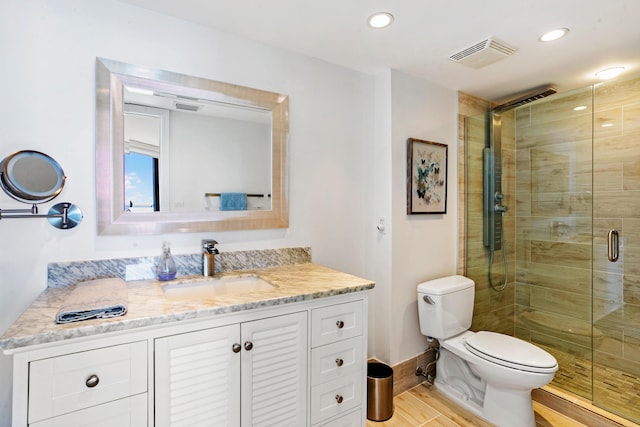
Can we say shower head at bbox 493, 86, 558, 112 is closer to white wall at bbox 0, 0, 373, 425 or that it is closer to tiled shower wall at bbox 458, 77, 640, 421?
tiled shower wall at bbox 458, 77, 640, 421

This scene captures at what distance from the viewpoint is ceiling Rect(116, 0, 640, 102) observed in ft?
4.94

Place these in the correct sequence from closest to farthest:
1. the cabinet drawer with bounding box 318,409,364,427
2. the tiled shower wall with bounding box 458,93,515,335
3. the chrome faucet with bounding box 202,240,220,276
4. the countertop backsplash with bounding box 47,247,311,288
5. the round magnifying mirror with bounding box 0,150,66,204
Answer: the round magnifying mirror with bounding box 0,150,66,204, the countertop backsplash with bounding box 47,247,311,288, the cabinet drawer with bounding box 318,409,364,427, the chrome faucet with bounding box 202,240,220,276, the tiled shower wall with bounding box 458,93,515,335

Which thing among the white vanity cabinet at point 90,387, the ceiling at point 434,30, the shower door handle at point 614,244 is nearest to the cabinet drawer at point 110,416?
the white vanity cabinet at point 90,387

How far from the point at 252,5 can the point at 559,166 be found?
8.19 feet

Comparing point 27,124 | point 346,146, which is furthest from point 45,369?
point 346,146

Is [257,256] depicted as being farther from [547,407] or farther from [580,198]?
[580,198]

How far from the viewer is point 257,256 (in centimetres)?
185

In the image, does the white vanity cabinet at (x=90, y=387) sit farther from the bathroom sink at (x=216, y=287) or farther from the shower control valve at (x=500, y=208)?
the shower control valve at (x=500, y=208)

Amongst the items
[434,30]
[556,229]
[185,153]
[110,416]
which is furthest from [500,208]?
[110,416]

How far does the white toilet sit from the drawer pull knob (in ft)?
6.21

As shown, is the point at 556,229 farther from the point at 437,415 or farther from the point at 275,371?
the point at 275,371

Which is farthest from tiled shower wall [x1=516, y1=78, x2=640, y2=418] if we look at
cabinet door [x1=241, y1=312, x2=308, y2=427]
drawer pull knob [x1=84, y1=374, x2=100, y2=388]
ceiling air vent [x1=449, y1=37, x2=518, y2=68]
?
drawer pull knob [x1=84, y1=374, x2=100, y2=388]

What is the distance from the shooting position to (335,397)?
4.94 ft

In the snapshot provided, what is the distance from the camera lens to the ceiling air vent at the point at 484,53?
6.00ft
